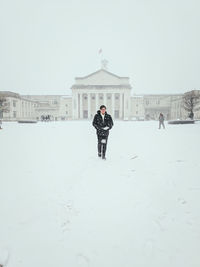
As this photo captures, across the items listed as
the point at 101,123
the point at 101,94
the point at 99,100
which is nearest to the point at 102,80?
the point at 101,94

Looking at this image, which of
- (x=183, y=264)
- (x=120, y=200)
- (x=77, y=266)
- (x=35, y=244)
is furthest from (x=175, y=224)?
(x=35, y=244)

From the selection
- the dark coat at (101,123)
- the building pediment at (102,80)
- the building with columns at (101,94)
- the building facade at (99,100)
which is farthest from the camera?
the building pediment at (102,80)

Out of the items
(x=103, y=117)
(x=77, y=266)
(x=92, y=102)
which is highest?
(x=92, y=102)

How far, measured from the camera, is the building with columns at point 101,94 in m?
65.4

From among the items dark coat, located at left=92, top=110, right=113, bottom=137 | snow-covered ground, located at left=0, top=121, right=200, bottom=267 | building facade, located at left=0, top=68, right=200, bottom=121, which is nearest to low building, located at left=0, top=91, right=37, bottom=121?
building facade, located at left=0, top=68, right=200, bottom=121

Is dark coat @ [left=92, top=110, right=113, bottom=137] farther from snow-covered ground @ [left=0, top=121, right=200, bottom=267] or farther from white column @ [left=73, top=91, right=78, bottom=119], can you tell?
white column @ [left=73, top=91, right=78, bottom=119]

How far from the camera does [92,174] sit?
15.4ft

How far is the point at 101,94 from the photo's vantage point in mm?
67062

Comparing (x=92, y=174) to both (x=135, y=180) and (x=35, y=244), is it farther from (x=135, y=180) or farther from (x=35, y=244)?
(x=35, y=244)

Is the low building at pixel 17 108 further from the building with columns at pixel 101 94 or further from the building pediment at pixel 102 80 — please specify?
the building pediment at pixel 102 80

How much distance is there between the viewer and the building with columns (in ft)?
215

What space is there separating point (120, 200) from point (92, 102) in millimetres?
66566

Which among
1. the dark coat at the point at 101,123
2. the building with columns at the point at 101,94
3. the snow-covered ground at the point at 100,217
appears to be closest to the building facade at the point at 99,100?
the building with columns at the point at 101,94

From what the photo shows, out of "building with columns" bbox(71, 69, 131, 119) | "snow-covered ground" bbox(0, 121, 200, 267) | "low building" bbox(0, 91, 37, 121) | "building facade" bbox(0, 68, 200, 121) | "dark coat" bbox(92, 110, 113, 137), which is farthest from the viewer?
"building with columns" bbox(71, 69, 131, 119)
